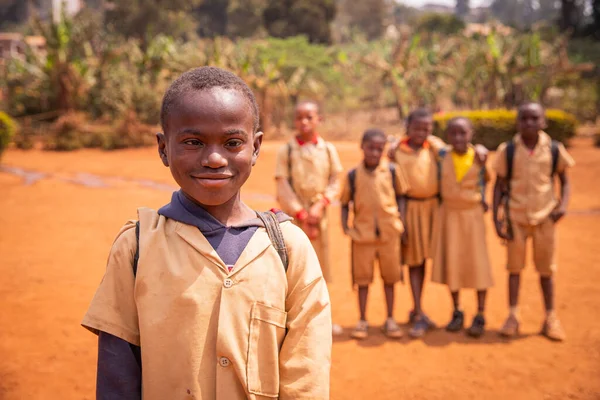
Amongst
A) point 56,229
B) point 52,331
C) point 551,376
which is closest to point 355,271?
point 551,376

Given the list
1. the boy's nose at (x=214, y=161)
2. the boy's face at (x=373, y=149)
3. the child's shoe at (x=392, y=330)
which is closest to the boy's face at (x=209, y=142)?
the boy's nose at (x=214, y=161)

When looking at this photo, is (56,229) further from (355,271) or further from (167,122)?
(167,122)

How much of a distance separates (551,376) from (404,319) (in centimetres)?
149

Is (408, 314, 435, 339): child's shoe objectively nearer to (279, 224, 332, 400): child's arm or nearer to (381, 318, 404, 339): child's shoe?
(381, 318, 404, 339): child's shoe

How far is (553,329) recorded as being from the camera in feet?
15.4

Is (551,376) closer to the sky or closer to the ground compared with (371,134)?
closer to the ground

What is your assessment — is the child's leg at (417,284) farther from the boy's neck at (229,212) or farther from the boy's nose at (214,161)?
the boy's nose at (214,161)

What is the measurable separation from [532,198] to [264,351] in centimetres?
362

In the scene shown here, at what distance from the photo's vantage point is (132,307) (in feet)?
5.32

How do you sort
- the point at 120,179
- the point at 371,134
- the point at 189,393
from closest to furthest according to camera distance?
the point at 189,393 < the point at 371,134 < the point at 120,179

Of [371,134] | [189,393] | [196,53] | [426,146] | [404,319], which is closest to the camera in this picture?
[189,393]

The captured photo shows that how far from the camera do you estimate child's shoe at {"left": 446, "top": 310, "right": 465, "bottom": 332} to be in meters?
4.82

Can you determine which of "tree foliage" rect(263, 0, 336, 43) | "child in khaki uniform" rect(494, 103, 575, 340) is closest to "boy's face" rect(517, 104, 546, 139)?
"child in khaki uniform" rect(494, 103, 575, 340)

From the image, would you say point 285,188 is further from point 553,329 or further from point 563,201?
point 553,329
